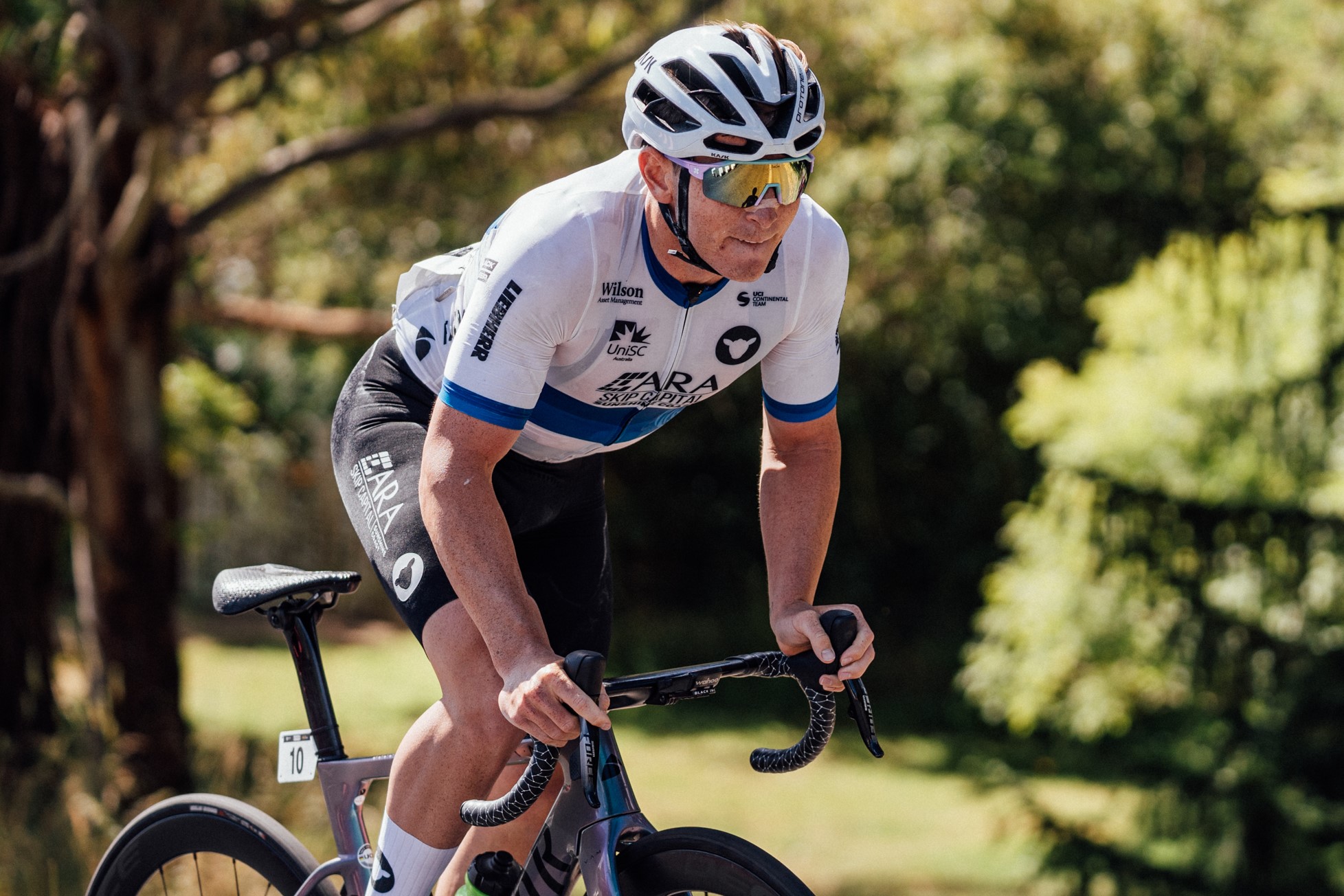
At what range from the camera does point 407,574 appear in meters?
2.25

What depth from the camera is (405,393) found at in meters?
2.54

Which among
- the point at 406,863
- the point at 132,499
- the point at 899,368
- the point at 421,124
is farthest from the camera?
the point at 899,368

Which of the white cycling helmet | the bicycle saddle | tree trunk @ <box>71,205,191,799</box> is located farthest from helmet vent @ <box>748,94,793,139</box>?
tree trunk @ <box>71,205,191,799</box>

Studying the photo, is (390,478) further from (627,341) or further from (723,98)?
(723,98)

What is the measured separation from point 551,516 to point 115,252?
4.44 metres

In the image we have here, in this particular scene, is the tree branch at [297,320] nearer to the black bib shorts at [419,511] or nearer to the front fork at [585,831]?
the black bib shorts at [419,511]

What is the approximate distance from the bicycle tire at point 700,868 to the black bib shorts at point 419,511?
18.1 inches

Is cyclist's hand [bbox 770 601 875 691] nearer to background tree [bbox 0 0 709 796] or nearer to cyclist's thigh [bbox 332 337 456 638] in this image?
cyclist's thigh [bbox 332 337 456 638]

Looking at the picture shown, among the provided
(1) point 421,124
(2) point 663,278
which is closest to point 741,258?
(2) point 663,278

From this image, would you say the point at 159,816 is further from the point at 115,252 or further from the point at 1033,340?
the point at 1033,340

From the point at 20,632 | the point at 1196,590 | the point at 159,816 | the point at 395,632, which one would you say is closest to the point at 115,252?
the point at 20,632

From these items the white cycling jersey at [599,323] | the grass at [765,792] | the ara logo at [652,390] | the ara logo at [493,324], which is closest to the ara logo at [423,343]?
the white cycling jersey at [599,323]

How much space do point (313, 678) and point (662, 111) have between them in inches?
49.3

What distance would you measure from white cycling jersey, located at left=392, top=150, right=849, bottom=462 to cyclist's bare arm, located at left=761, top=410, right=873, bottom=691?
0.04 metres
